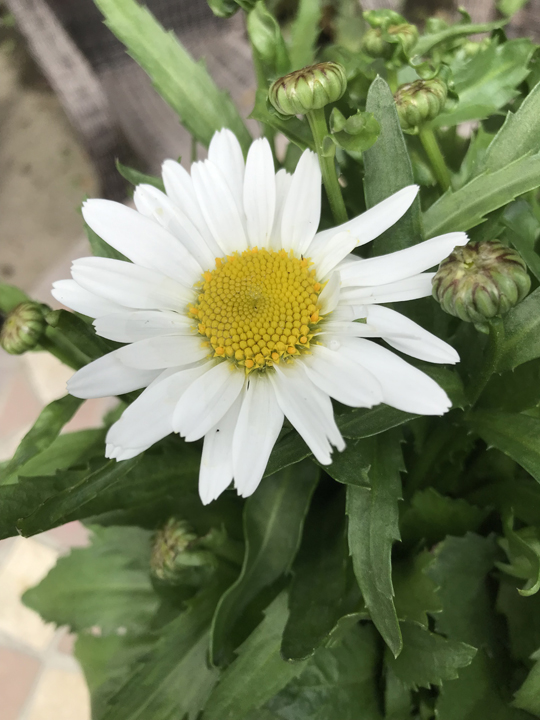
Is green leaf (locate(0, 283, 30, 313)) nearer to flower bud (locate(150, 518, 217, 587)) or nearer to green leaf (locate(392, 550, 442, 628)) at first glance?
flower bud (locate(150, 518, 217, 587))

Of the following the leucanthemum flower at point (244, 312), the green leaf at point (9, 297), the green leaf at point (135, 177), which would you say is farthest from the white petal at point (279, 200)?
the green leaf at point (9, 297)

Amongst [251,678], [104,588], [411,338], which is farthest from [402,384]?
[104,588]

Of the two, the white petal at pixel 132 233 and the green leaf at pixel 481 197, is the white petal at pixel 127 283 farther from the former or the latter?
the green leaf at pixel 481 197

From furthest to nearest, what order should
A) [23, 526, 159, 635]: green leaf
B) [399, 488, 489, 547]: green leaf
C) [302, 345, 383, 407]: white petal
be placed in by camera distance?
[23, 526, 159, 635]: green leaf, [399, 488, 489, 547]: green leaf, [302, 345, 383, 407]: white petal

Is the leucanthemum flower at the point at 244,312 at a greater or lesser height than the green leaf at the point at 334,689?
greater

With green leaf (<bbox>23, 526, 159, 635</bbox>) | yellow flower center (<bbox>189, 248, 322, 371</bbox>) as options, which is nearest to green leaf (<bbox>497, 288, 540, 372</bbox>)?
yellow flower center (<bbox>189, 248, 322, 371</bbox>)
